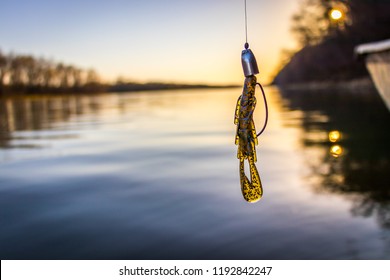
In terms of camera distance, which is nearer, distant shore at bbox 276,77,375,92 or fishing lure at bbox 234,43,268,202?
fishing lure at bbox 234,43,268,202

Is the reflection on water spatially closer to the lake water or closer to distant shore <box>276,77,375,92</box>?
the lake water

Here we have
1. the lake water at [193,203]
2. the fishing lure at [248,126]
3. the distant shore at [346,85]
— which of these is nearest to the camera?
the fishing lure at [248,126]

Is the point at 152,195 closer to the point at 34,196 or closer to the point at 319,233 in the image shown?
the point at 34,196

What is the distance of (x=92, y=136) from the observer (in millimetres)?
18188

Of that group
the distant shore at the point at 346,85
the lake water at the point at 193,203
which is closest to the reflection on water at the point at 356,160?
the lake water at the point at 193,203

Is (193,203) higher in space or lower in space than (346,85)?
lower

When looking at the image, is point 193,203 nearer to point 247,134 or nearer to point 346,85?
point 247,134

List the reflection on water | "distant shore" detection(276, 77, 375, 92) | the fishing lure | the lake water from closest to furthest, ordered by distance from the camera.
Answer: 1. the fishing lure
2. the lake water
3. the reflection on water
4. "distant shore" detection(276, 77, 375, 92)

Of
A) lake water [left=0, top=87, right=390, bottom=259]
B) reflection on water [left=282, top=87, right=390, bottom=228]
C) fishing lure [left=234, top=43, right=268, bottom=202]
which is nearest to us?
fishing lure [left=234, top=43, right=268, bottom=202]

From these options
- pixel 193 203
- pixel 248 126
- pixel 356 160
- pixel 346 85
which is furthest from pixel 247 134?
pixel 346 85

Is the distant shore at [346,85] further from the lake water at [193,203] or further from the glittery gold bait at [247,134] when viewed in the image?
the glittery gold bait at [247,134]

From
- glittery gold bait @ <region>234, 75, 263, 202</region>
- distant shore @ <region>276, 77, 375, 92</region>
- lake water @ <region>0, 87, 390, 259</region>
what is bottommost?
lake water @ <region>0, 87, 390, 259</region>

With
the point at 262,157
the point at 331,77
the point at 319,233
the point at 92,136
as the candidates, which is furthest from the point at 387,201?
the point at 331,77

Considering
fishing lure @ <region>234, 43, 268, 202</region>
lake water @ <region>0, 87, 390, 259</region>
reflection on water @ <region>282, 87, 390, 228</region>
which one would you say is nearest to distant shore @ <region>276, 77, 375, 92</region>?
reflection on water @ <region>282, 87, 390, 228</region>
